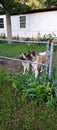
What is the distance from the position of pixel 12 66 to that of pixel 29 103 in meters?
3.20

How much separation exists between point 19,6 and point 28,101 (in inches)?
445

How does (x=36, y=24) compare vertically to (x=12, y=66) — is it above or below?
above

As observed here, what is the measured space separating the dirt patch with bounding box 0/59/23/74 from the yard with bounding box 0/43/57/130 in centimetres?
114

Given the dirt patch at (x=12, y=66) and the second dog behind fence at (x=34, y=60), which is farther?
the dirt patch at (x=12, y=66)

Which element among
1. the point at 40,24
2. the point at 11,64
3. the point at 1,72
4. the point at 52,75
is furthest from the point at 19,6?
the point at 52,75

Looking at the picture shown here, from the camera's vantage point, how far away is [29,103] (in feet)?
14.5

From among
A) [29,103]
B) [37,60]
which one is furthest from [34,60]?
[29,103]

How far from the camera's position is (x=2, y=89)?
521cm

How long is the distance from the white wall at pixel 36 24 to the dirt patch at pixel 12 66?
925cm

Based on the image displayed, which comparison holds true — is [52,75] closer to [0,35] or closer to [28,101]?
[28,101]

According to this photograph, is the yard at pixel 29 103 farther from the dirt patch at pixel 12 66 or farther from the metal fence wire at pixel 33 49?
the dirt patch at pixel 12 66

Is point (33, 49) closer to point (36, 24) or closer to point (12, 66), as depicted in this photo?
point (12, 66)

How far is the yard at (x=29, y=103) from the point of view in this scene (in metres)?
3.69

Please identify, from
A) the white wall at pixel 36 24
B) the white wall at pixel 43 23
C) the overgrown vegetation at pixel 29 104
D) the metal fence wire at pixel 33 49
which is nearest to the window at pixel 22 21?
the white wall at pixel 36 24
